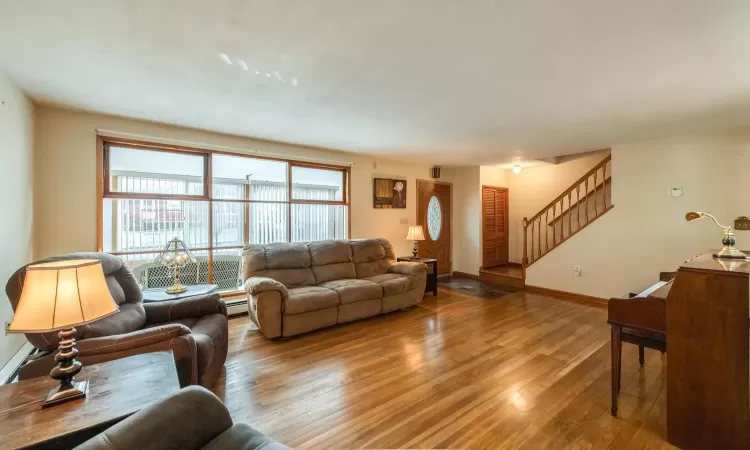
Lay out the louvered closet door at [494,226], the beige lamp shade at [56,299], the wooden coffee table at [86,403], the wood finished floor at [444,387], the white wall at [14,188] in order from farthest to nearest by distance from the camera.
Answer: the louvered closet door at [494,226], the white wall at [14,188], the wood finished floor at [444,387], the beige lamp shade at [56,299], the wooden coffee table at [86,403]

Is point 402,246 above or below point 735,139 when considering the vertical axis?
below

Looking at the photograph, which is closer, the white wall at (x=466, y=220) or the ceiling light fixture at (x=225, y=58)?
the ceiling light fixture at (x=225, y=58)

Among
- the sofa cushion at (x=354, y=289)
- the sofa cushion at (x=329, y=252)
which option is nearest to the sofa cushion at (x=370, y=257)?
the sofa cushion at (x=329, y=252)

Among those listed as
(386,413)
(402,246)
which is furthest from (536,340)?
(402,246)

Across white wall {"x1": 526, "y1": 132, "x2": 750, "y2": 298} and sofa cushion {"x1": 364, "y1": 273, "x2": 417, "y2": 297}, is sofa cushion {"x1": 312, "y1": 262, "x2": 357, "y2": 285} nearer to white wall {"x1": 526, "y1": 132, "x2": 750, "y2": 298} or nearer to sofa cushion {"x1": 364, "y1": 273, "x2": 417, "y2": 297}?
sofa cushion {"x1": 364, "y1": 273, "x2": 417, "y2": 297}

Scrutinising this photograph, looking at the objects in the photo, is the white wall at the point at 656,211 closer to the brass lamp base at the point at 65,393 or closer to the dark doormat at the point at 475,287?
the dark doormat at the point at 475,287

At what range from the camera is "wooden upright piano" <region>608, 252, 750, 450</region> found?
1.67m

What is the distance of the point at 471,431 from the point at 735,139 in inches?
189

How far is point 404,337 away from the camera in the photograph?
347 centimetres

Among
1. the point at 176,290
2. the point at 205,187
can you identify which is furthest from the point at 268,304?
the point at 205,187

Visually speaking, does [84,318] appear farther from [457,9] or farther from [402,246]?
[402,246]

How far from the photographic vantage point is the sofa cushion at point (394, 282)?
13.6 ft

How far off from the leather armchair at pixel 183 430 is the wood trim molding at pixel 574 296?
520 cm

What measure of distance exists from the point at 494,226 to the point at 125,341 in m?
6.59
